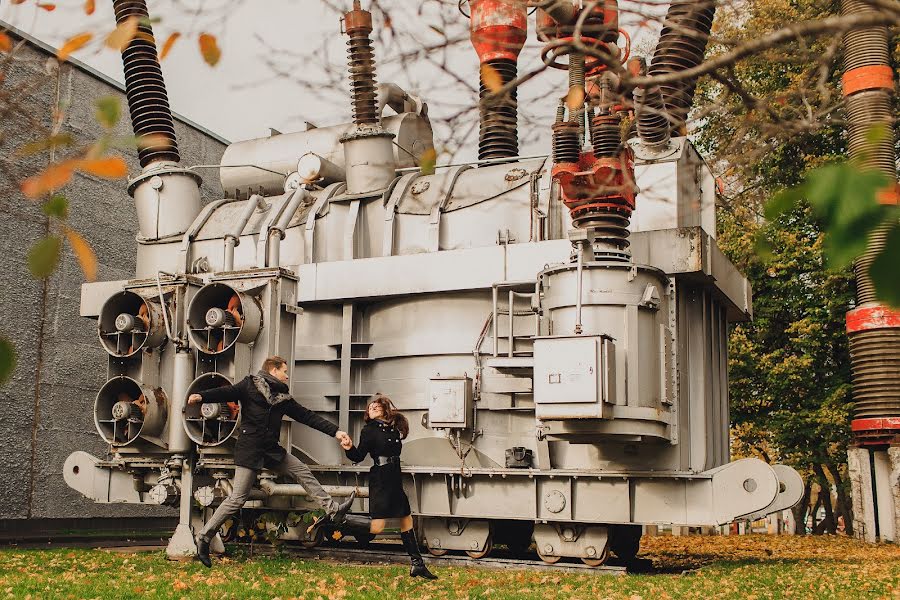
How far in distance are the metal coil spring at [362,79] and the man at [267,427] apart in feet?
19.4

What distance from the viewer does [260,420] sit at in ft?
33.9

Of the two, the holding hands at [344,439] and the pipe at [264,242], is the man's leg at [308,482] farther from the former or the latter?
the pipe at [264,242]

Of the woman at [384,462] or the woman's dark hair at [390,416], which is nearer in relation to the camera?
the woman at [384,462]

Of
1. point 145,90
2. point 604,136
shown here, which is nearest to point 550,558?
point 604,136

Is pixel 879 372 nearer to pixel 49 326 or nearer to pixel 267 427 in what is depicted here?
pixel 267 427

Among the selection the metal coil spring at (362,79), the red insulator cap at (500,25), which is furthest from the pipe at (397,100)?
the red insulator cap at (500,25)

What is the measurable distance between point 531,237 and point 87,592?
283 inches

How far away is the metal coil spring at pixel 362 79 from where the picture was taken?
15559 mm

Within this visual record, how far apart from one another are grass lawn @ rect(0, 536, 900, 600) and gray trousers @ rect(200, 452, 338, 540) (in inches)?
17.9

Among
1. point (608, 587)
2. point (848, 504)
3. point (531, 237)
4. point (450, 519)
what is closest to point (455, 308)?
point (531, 237)

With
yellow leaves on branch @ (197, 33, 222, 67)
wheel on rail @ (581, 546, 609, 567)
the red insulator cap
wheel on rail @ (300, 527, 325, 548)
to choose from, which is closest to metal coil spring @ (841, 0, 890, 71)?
the red insulator cap

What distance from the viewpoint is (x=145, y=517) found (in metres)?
21.1

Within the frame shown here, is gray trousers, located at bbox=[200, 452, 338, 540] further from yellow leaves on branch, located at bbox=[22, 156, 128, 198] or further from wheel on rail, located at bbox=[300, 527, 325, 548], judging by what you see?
yellow leaves on branch, located at bbox=[22, 156, 128, 198]

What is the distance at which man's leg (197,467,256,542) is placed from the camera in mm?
9844
